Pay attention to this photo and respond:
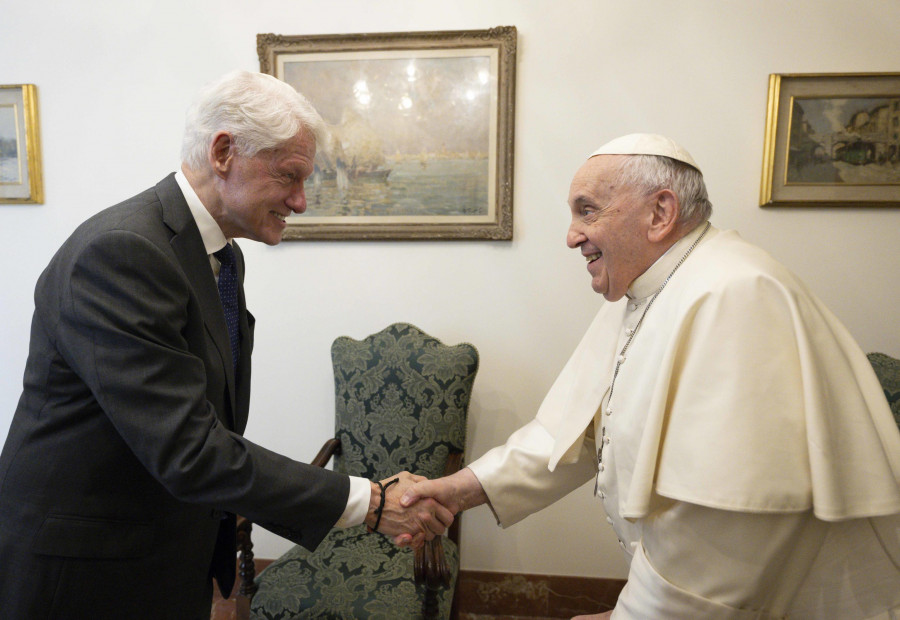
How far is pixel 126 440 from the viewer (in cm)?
131

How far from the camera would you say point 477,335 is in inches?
115

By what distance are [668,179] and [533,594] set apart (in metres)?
2.25

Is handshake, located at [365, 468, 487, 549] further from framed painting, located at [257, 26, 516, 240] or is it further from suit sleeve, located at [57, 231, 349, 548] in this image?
framed painting, located at [257, 26, 516, 240]

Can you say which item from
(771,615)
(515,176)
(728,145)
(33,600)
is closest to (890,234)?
(728,145)

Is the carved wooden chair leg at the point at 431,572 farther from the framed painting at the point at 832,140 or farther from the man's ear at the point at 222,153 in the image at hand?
the framed painting at the point at 832,140

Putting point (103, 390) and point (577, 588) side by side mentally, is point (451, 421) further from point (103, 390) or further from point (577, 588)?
point (103, 390)

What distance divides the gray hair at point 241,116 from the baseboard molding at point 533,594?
7.63ft

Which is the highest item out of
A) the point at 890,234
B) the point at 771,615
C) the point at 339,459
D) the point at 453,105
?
the point at 453,105

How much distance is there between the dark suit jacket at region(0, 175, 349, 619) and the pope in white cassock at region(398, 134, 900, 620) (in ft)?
2.71

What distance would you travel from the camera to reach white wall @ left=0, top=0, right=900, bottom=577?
106 inches

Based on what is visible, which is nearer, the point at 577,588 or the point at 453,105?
the point at 453,105

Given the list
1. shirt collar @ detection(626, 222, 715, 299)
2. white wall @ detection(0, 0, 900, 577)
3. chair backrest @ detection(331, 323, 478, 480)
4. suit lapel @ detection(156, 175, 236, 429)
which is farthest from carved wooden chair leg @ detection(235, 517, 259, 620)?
shirt collar @ detection(626, 222, 715, 299)

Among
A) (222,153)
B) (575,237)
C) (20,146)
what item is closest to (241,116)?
(222,153)

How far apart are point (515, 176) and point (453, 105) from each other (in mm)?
432
